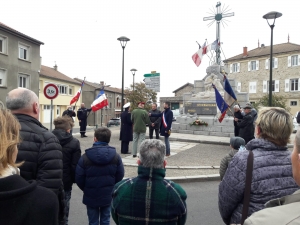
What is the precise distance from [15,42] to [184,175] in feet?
86.8

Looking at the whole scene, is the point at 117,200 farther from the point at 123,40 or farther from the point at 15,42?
the point at 15,42

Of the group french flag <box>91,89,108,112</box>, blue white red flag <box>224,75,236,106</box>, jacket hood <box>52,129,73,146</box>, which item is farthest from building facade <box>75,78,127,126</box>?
jacket hood <box>52,129,73,146</box>

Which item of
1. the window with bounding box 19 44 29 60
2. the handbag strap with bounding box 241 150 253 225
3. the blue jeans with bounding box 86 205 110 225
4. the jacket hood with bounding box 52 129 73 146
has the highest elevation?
the window with bounding box 19 44 29 60

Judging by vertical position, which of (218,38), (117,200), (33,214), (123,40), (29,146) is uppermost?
(218,38)

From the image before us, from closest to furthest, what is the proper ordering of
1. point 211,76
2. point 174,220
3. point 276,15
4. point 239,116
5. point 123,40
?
point 174,220 → point 239,116 → point 276,15 → point 123,40 → point 211,76

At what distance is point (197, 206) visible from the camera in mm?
5344

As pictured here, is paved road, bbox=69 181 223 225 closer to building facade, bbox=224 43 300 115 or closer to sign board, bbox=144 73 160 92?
sign board, bbox=144 73 160 92

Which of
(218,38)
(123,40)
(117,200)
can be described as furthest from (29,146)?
(218,38)

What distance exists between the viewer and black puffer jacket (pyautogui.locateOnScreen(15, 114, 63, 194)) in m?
2.47

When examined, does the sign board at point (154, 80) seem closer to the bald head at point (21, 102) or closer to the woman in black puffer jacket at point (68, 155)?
the woman in black puffer jacket at point (68, 155)

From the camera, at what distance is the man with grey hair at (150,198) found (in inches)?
90.1

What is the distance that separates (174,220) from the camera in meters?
2.35

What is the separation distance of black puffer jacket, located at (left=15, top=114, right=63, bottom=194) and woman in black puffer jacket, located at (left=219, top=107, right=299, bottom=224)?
4.95 feet

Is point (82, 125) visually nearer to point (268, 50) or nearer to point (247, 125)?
point (247, 125)
